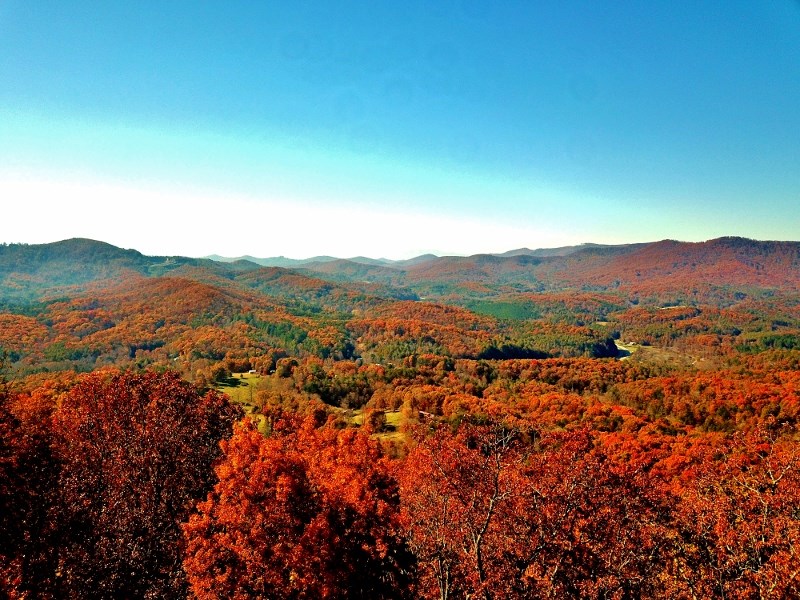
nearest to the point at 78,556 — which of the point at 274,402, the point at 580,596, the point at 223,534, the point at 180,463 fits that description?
the point at 223,534

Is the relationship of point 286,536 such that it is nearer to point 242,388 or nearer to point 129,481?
point 129,481

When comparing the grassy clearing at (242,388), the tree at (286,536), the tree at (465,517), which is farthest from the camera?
the grassy clearing at (242,388)

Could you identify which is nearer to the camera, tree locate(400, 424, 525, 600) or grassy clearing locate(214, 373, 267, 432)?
tree locate(400, 424, 525, 600)

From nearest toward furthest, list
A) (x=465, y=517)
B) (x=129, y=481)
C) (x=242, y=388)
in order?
(x=465, y=517), (x=129, y=481), (x=242, y=388)

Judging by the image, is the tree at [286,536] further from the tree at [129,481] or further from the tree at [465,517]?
the tree at [465,517]

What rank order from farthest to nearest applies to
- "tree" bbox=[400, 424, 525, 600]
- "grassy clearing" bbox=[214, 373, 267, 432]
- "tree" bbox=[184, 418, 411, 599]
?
1. "grassy clearing" bbox=[214, 373, 267, 432]
2. "tree" bbox=[184, 418, 411, 599]
3. "tree" bbox=[400, 424, 525, 600]

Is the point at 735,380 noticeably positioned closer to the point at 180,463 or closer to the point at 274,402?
the point at 274,402

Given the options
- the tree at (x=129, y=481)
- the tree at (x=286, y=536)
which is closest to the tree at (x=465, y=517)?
the tree at (x=286, y=536)

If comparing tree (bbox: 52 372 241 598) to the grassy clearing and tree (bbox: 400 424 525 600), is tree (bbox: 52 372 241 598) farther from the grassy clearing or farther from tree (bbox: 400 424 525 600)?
the grassy clearing

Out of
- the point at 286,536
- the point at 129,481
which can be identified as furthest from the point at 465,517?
the point at 129,481

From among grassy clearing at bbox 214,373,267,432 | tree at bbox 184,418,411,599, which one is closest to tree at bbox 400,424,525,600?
tree at bbox 184,418,411,599

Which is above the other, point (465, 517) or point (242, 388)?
point (465, 517)
